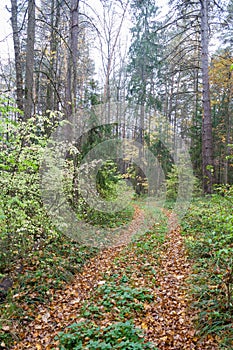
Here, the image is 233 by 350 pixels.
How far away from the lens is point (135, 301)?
Result: 4.14 metres

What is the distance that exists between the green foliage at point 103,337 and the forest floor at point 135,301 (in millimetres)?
137

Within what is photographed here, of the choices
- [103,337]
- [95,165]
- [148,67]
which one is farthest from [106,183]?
[148,67]

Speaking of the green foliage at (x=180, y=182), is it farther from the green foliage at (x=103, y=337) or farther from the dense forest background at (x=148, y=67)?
the green foliage at (x=103, y=337)

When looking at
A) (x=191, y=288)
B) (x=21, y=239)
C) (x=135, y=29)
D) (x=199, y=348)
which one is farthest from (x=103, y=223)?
(x=135, y=29)

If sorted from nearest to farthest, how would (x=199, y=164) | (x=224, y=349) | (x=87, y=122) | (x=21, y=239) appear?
(x=224, y=349) → (x=21, y=239) → (x=87, y=122) → (x=199, y=164)

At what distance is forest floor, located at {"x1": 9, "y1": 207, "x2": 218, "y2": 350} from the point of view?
3.44m

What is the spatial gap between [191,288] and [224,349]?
136 centimetres

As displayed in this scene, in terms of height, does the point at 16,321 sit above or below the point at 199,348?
below

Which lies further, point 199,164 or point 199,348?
point 199,164

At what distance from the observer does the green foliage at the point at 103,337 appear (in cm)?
309

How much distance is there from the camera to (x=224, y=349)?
282cm

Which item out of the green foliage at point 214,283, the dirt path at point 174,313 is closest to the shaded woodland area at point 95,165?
the green foliage at point 214,283

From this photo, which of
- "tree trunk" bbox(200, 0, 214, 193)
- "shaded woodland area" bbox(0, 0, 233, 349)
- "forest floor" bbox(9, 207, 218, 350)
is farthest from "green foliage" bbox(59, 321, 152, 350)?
"tree trunk" bbox(200, 0, 214, 193)

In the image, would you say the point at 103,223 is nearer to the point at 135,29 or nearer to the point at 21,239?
the point at 21,239
